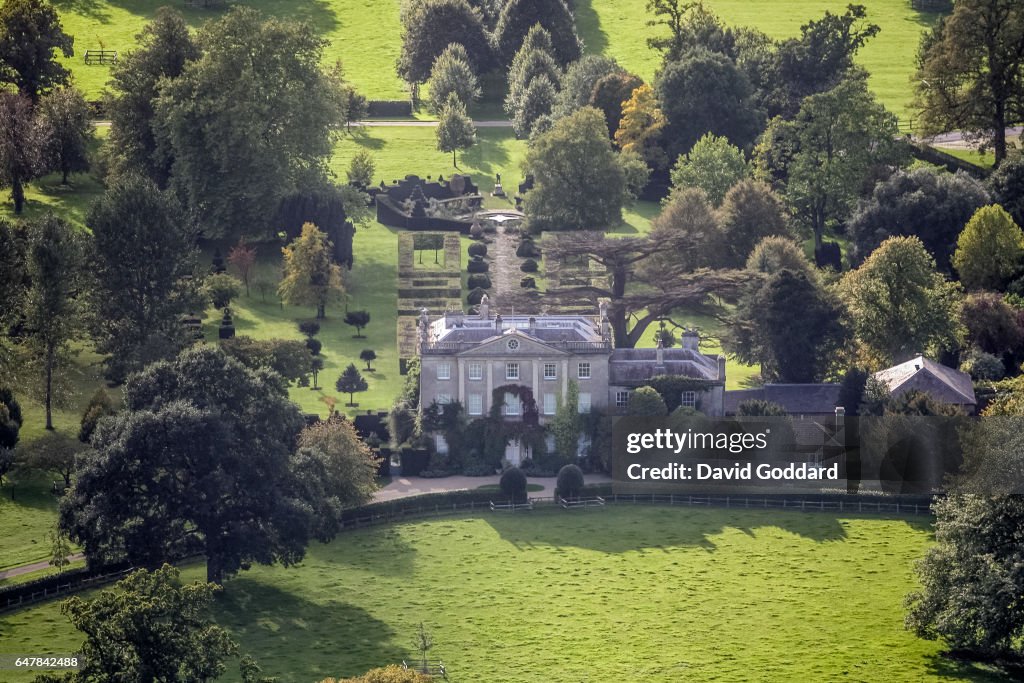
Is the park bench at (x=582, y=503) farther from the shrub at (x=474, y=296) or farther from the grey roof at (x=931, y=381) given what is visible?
the shrub at (x=474, y=296)

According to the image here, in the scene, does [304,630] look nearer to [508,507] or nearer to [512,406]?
[508,507]

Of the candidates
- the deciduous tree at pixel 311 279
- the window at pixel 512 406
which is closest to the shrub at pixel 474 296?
the deciduous tree at pixel 311 279

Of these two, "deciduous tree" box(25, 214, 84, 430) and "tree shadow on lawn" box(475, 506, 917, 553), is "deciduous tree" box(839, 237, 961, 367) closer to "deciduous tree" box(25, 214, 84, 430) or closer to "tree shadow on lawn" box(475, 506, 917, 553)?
"tree shadow on lawn" box(475, 506, 917, 553)

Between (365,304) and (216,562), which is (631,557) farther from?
(365,304)

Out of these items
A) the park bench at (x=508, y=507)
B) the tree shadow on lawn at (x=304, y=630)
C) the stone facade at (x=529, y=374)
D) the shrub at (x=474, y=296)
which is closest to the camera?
the tree shadow on lawn at (x=304, y=630)

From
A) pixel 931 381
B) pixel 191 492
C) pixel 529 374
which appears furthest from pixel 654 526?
pixel 191 492

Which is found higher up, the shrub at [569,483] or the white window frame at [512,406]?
the white window frame at [512,406]
